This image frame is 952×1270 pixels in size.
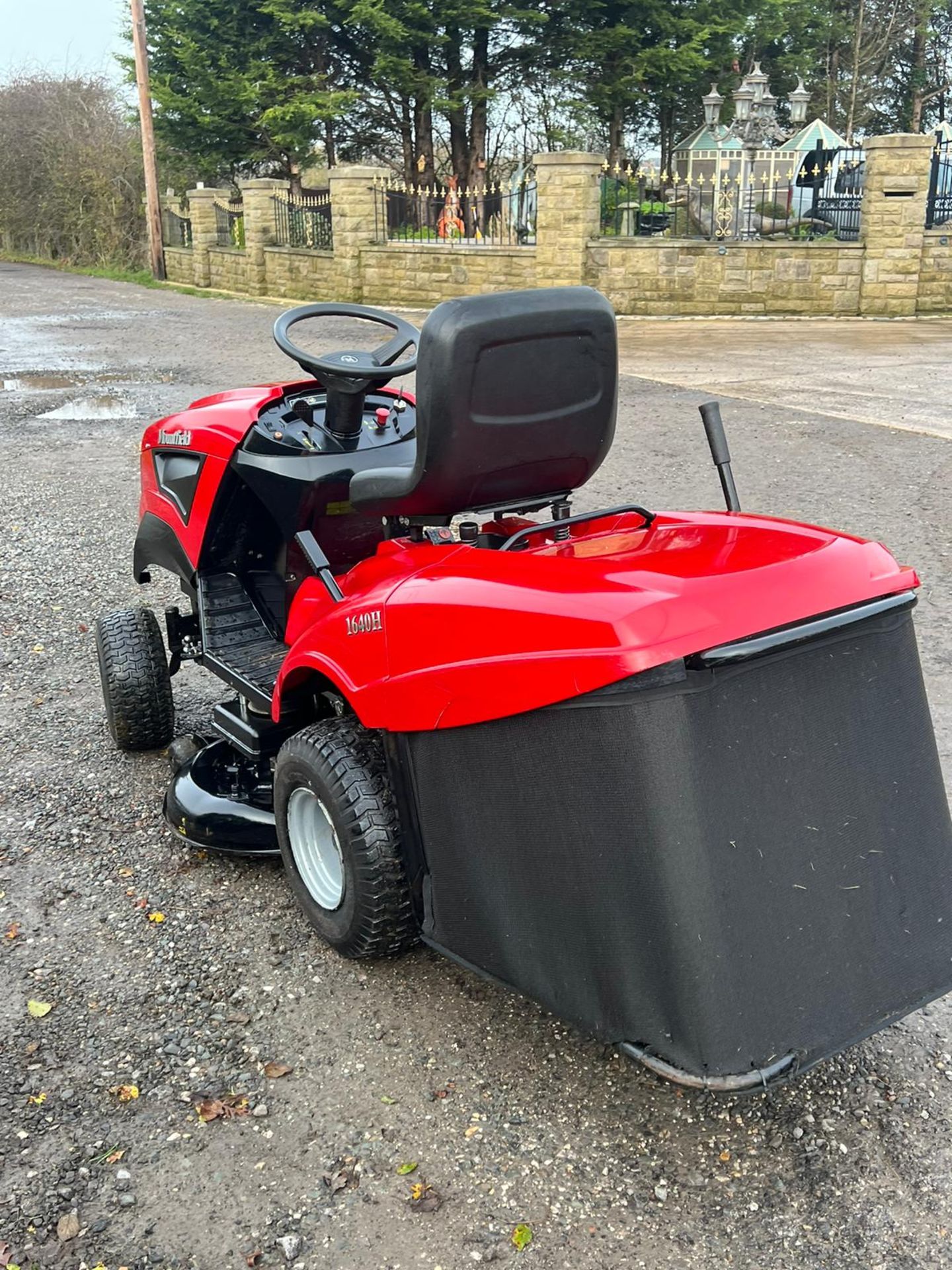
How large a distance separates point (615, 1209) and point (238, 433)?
235 cm

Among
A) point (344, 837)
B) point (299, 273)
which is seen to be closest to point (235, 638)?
point (344, 837)

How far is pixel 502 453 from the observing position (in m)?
2.60

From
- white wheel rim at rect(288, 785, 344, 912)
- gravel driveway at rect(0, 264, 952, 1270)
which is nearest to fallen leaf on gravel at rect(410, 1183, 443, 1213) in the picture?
gravel driveway at rect(0, 264, 952, 1270)

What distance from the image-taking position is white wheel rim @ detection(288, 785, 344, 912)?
294cm

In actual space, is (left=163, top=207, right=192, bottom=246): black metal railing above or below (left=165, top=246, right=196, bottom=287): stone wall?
above

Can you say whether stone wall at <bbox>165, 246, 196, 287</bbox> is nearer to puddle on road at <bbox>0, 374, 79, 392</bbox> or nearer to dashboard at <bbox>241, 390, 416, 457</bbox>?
puddle on road at <bbox>0, 374, 79, 392</bbox>

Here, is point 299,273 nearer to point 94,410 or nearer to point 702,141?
point 702,141

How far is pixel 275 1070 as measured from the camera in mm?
2584

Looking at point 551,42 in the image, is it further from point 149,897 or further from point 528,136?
point 149,897

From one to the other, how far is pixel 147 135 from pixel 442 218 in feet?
29.9

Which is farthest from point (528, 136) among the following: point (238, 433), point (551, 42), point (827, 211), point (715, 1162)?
point (715, 1162)

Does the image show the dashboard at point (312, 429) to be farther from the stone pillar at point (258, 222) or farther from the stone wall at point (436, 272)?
the stone pillar at point (258, 222)

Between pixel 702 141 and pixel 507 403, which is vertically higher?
pixel 702 141

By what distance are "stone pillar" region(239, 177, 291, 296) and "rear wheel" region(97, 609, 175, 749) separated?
19.9 meters
